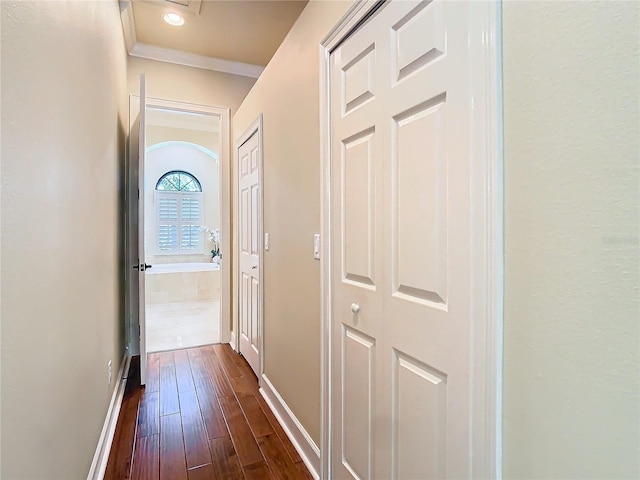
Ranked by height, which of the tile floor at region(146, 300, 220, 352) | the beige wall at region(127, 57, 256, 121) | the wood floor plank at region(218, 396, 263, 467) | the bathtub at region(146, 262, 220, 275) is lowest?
the wood floor plank at region(218, 396, 263, 467)

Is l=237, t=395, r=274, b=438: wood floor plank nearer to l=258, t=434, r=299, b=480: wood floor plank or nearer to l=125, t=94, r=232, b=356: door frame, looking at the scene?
l=258, t=434, r=299, b=480: wood floor plank

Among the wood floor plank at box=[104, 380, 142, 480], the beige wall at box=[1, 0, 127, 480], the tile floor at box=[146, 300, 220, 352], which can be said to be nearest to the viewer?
the beige wall at box=[1, 0, 127, 480]

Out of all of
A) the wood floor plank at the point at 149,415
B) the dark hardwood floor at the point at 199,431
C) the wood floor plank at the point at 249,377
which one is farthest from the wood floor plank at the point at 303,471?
the wood floor plank at the point at 149,415

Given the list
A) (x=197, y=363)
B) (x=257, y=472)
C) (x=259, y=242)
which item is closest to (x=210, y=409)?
(x=257, y=472)

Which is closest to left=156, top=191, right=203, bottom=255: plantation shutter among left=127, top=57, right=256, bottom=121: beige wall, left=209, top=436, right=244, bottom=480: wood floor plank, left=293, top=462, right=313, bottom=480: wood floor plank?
left=127, top=57, right=256, bottom=121: beige wall

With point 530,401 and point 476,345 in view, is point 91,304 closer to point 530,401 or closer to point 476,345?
point 476,345

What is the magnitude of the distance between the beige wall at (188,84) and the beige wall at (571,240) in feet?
10.7

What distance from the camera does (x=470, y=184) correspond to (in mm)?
826

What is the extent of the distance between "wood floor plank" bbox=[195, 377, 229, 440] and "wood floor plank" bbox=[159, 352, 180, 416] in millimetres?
165

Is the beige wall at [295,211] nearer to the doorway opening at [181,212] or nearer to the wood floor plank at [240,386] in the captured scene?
the wood floor plank at [240,386]

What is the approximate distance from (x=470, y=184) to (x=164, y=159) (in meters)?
6.80

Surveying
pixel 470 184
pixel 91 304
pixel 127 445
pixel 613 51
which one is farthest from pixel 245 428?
pixel 613 51

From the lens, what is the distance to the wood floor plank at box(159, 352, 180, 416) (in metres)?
2.31

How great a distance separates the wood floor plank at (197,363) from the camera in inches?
112
